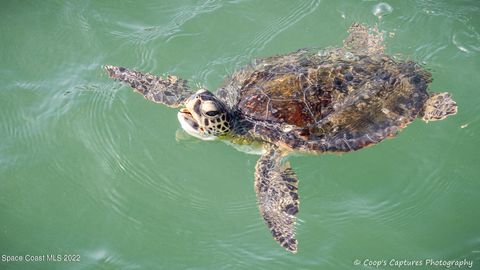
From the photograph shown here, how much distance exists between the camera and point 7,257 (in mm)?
4680

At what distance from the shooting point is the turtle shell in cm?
475

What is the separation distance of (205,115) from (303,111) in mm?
1080

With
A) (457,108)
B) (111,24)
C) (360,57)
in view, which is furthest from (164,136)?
(457,108)

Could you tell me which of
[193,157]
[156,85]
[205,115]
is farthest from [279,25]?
[193,157]

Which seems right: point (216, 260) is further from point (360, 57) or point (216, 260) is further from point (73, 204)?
point (360, 57)

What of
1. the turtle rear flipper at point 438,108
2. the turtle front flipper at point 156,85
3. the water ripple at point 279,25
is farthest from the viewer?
the water ripple at point 279,25

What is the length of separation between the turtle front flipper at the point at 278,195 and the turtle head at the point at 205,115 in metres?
0.61

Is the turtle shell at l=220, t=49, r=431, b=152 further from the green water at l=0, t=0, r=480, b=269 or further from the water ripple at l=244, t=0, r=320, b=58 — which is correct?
the water ripple at l=244, t=0, r=320, b=58

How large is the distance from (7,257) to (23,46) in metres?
3.12

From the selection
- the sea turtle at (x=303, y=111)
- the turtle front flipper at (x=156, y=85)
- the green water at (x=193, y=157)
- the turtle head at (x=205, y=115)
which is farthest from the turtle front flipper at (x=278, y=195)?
the turtle front flipper at (x=156, y=85)

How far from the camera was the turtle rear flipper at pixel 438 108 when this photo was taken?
16.5 ft

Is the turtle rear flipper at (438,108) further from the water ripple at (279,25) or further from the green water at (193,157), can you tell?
the water ripple at (279,25)

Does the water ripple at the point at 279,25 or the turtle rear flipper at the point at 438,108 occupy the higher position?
the water ripple at the point at 279,25

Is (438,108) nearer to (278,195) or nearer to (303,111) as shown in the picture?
(303,111)
